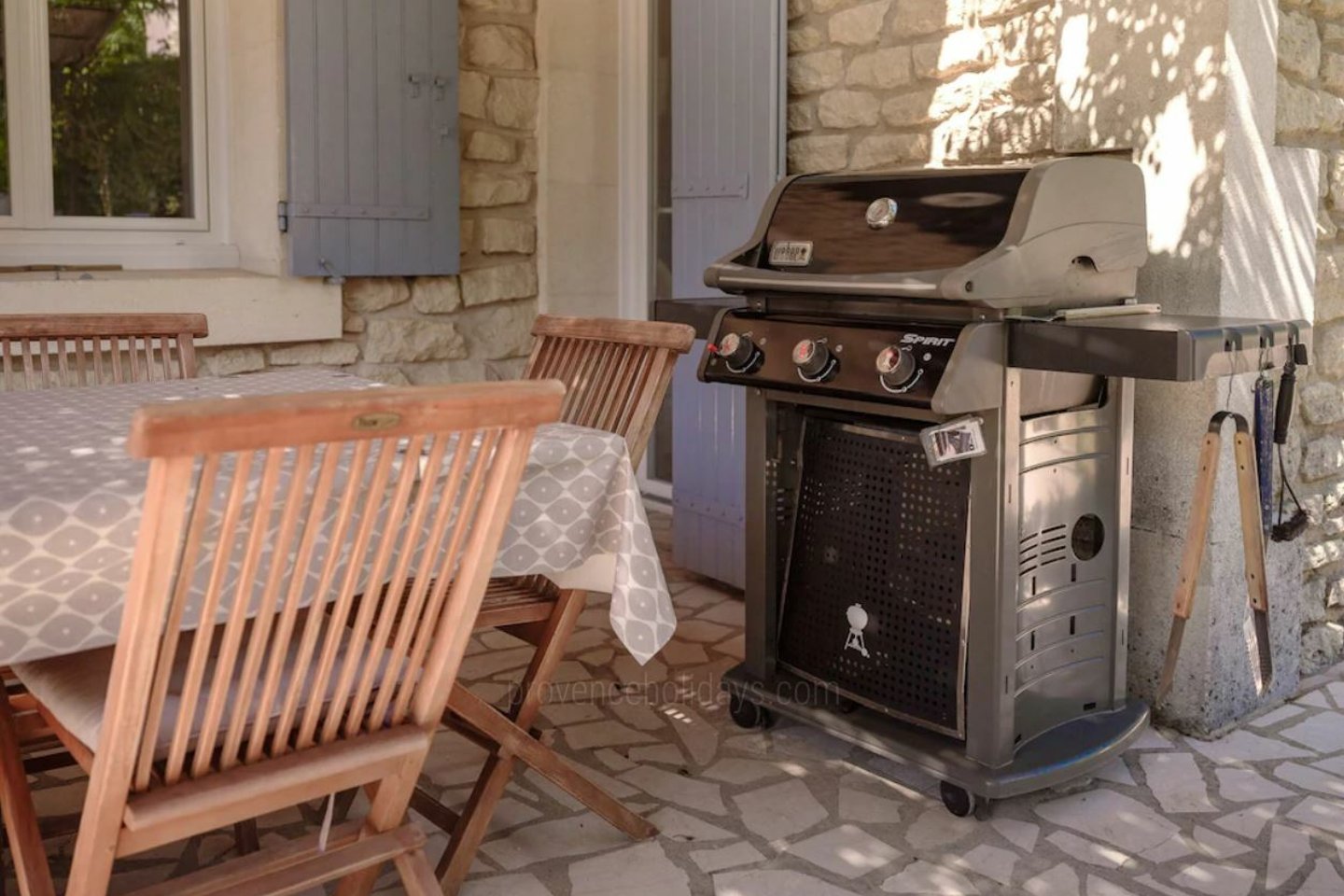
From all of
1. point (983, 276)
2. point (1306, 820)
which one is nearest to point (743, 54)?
point (983, 276)

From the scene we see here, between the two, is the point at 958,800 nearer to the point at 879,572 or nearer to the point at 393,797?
the point at 879,572

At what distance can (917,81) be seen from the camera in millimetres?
3951

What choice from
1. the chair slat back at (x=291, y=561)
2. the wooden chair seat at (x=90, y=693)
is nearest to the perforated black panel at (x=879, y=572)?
the chair slat back at (x=291, y=561)

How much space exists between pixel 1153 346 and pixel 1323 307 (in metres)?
1.40

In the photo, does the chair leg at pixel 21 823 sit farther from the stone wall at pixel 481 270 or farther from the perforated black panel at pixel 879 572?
→ the stone wall at pixel 481 270

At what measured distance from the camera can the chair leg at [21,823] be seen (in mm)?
1892

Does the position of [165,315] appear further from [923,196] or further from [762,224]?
[923,196]

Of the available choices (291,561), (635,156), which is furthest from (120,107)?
(291,561)

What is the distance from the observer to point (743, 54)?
430 cm

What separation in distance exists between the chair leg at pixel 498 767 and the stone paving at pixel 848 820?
7cm

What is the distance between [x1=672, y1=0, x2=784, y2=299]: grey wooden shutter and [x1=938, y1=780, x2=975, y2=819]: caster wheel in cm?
203

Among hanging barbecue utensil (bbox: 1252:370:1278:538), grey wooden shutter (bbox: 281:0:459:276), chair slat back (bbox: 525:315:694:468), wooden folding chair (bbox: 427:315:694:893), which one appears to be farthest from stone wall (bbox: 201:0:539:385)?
hanging barbecue utensil (bbox: 1252:370:1278:538)

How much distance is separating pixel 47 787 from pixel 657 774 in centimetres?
133

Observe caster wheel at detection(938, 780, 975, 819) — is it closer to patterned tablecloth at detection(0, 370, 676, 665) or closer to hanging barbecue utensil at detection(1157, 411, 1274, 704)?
hanging barbecue utensil at detection(1157, 411, 1274, 704)
